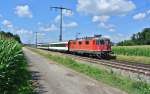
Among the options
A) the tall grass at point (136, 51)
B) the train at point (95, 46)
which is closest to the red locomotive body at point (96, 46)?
the train at point (95, 46)

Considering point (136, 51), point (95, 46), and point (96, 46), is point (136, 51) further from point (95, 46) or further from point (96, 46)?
point (96, 46)

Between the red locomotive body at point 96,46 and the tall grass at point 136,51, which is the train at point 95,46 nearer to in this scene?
the red locomotive body at point 96,46

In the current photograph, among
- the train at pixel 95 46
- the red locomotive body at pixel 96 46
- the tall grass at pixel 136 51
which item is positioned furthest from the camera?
the tall grass at pixel 136 51

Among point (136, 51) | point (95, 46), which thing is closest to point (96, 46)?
point (95, 46)

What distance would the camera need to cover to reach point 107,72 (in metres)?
26.7

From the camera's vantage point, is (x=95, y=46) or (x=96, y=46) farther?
(x=95, y=46)

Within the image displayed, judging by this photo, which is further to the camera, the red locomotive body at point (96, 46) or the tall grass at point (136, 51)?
the tall grass at point (136, 51)

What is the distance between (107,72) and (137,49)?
117 feet

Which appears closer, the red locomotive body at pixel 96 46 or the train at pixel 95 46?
the red locomotive body at pixel 96 46

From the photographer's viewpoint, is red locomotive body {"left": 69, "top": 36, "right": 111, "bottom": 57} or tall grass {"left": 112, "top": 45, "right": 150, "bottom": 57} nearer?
Result: red locomotive body {"left": 69, "top": 36, "right": 111, "bottom": 57}

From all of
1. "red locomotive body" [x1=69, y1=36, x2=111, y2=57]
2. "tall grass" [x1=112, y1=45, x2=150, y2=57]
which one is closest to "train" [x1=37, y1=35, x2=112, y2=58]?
"red locomotive body" [x1=69, y1=36, x2=111, y2=57]

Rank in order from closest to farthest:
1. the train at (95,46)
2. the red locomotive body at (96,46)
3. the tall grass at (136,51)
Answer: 1. the red locomotive body at (96,46)
2. the train at (95,46)
3. the tall grass at (136,51)

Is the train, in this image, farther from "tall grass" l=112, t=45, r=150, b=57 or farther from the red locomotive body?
"tall grass" l=112, t=45, r=150, b=57

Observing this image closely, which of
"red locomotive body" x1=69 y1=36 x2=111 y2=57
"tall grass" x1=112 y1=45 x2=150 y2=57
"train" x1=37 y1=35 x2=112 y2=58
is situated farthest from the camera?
"tall grass" x1=112 y1=45 x2=150 y2=57
